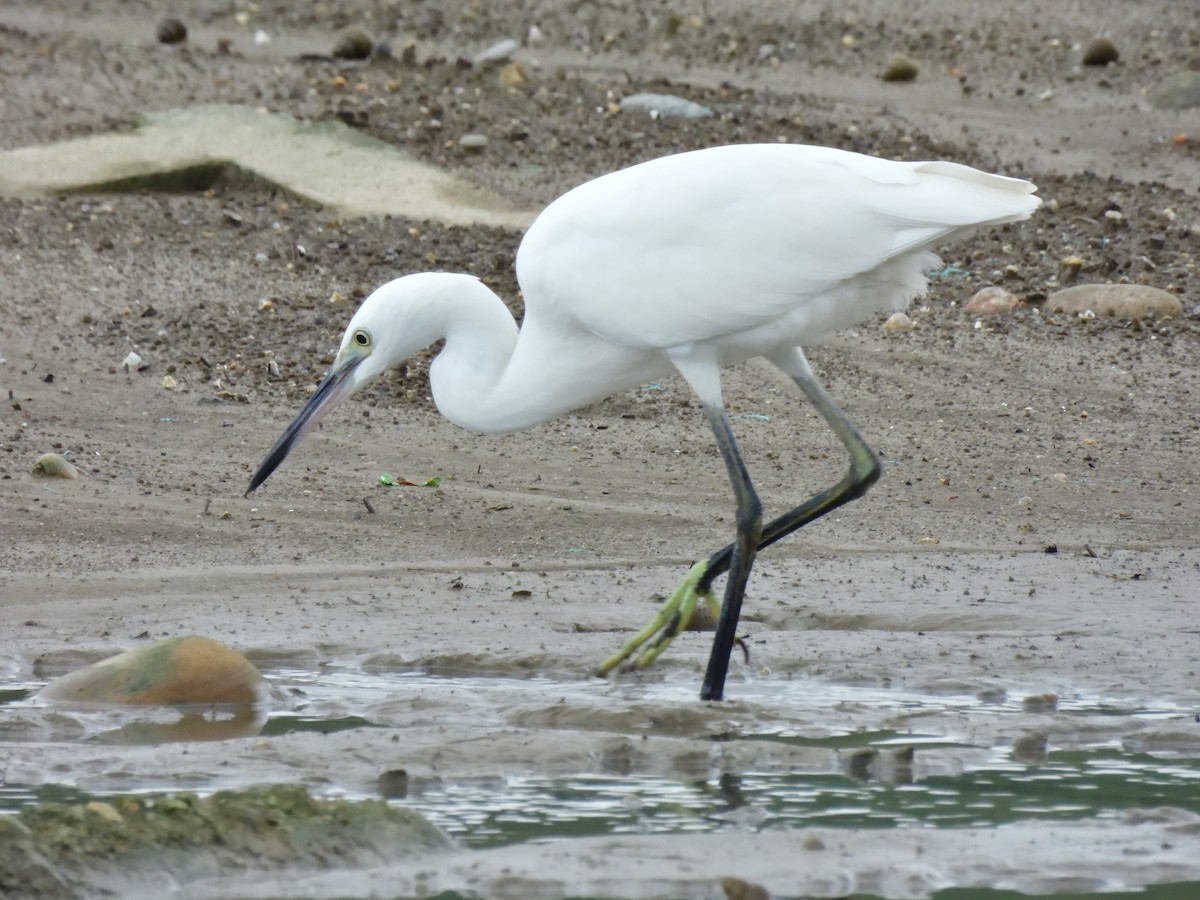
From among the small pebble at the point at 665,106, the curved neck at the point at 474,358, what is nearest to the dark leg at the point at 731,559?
the curved neck at the point at 474,358

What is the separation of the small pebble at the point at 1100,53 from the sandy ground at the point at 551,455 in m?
0.68

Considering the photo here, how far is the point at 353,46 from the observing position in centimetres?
1435

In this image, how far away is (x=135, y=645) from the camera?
245 inches

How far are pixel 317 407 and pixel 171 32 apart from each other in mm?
10077

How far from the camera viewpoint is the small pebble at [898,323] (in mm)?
9955

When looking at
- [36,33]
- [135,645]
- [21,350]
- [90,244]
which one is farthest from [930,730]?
[36,33]

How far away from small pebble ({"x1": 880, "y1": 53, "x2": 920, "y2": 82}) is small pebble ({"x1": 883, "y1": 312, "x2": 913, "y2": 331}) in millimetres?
5293

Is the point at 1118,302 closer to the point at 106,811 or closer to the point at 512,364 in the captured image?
the point at 512,364

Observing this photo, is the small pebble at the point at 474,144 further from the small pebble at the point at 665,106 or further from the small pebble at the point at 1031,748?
the small pebble at the point at 1031,748

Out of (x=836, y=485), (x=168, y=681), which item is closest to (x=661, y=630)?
(x=836, y=485)

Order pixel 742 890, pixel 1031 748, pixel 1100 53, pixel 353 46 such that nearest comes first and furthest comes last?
1. pixel 742 890
2. pixel 1031 748
3. pixel 353 46
4. pixel 1100 53

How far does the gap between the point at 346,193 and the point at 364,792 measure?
6.98m

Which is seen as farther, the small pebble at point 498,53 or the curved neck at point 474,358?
the small pebble at point 498,53

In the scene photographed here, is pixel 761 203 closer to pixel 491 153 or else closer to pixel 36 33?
pixel 491 153
